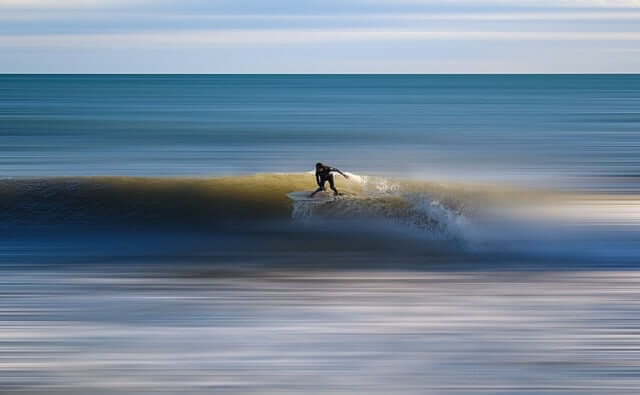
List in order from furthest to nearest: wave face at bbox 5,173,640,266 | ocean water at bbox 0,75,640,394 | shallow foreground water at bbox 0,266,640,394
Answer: wave face at bbox 5,173,640,266, ocean water at bbox 0,75,640,394, shallow foreground water at bbox 0,266,640,394

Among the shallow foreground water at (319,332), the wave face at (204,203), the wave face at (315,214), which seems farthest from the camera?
the wave face at (204,203)

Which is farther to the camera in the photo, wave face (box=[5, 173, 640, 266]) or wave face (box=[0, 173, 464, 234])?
wave face (box=[0, 173, 464, 234])

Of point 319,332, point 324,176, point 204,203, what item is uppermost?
point 204,203

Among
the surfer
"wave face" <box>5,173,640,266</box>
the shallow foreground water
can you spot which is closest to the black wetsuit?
the surfer

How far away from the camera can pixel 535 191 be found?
75.2ft

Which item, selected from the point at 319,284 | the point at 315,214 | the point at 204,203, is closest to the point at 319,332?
the point at 319,284

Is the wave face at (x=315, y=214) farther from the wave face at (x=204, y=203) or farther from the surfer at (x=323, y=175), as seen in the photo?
the surfer at (x=323, y=175)

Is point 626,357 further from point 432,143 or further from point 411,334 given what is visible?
point 432,143

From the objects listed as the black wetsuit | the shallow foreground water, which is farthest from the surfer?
the shallow foreground water

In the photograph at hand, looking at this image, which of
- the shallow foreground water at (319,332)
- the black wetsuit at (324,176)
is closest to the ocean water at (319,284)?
the shallow foreground water at (319,332)

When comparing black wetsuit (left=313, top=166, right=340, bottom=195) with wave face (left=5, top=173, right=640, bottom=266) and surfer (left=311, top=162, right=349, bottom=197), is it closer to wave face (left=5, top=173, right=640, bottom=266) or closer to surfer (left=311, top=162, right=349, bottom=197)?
surfer (left=311, top=162, right=349, bottom=197)

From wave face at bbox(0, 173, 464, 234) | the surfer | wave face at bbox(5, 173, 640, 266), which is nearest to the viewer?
wave face at bbox(5, 173, 640, 266)

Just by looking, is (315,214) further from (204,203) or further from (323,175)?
(204,203)

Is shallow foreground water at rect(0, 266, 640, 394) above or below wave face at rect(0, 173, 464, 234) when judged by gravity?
below
